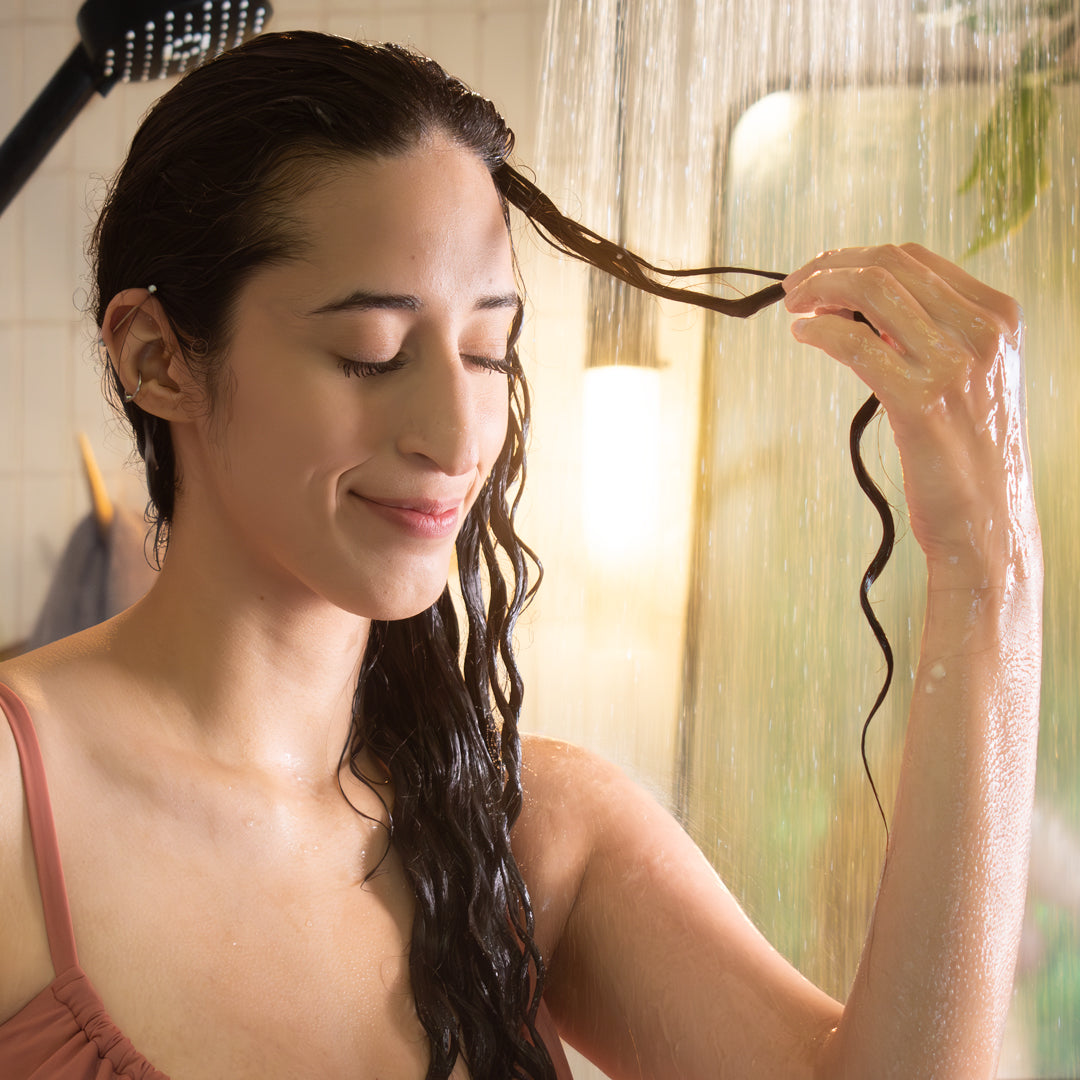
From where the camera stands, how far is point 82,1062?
0.58 m

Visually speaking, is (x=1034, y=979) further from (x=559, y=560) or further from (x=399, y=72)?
(x=399, y=72)

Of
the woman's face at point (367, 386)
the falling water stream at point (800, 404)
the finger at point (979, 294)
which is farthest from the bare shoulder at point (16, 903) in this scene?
the falling water stream at point (800, 404)

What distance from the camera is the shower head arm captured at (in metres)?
1.68

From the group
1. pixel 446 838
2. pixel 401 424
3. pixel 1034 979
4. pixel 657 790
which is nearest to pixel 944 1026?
pixel 446 838

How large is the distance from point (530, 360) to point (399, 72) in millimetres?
869

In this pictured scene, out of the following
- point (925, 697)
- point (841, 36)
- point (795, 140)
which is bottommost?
point (925, 697)

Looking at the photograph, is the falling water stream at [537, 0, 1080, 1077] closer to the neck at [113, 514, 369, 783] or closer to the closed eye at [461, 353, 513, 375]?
the closed eye at [461, 353, 513, 375]

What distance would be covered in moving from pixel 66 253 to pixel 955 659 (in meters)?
1.49

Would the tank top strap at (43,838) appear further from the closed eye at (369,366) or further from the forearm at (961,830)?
the forearm at (961,830)

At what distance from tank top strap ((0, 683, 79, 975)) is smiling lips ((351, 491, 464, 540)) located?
0.74ft

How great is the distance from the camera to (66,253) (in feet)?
5.49

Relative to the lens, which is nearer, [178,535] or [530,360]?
[178,535]

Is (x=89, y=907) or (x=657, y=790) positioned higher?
(x=89, y=907)

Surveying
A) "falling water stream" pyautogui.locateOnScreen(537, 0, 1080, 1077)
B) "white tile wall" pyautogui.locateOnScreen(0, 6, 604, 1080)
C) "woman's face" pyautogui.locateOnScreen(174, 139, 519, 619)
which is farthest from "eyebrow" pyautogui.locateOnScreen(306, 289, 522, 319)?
"white tile wall" pyautogui.locateOnScreen(0, 6, 604, 1080)
